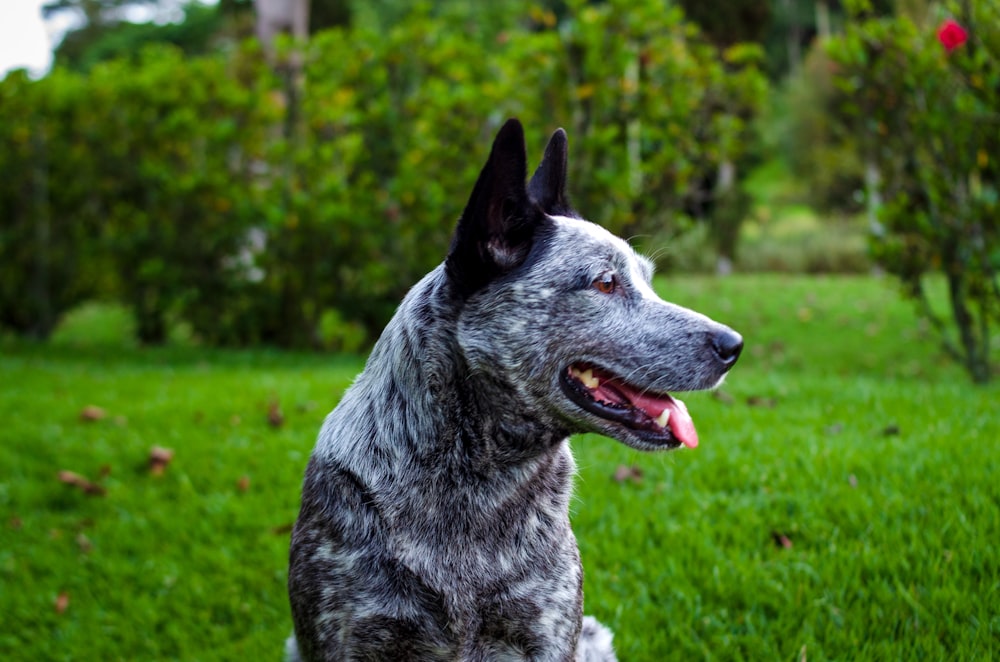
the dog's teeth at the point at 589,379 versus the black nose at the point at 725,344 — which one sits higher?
the black nose at the point at 725,344

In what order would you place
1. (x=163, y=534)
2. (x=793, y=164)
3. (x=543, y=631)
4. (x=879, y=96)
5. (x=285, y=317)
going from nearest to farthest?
(x=543, y=631) < (x=163, y=534) < (x=879, y=96) < (x=285, y=317) < (x=793, y=164)

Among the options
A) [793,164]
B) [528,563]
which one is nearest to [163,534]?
[528,563]

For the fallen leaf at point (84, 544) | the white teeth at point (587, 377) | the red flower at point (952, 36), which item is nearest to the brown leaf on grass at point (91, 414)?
the fallen leaf at point (84, 544)

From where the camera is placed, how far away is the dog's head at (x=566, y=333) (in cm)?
246

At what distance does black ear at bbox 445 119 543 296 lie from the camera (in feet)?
7.68

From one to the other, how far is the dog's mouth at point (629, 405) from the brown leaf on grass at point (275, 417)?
4.09 meters

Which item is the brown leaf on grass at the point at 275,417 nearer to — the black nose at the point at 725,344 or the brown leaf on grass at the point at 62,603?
the brown leaf on grass at the point at 62,603

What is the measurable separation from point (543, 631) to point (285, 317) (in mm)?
8709

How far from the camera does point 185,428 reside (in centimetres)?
617

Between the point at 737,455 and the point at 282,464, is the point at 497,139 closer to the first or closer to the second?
the point at 737,455

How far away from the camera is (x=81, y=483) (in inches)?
208

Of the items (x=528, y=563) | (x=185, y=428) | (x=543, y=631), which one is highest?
(x=528, y=563)

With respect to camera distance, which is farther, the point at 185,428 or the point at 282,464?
the point at 185,428

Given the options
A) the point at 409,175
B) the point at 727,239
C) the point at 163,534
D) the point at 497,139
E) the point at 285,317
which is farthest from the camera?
the point at 727,239
